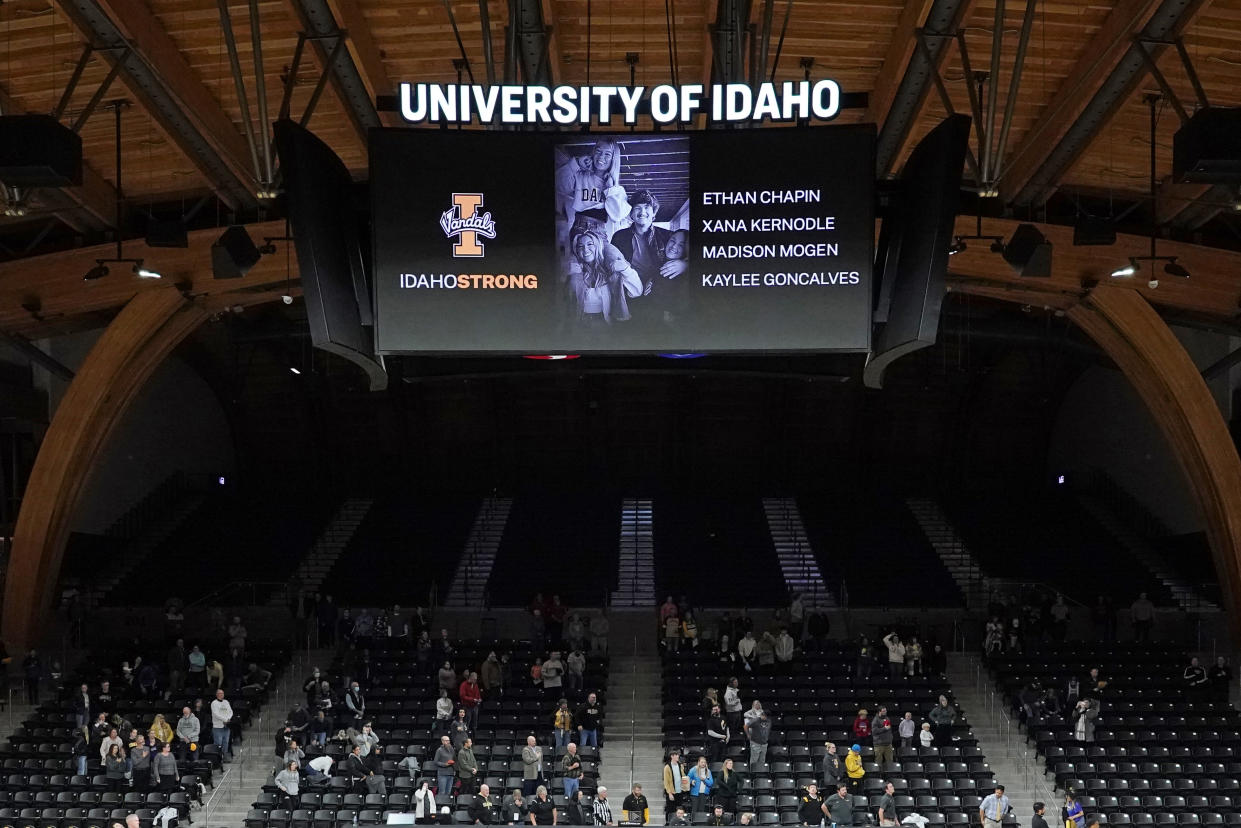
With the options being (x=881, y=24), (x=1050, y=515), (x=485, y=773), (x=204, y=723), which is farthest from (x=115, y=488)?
(x=881, y=24)

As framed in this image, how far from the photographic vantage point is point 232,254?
20.4 metres

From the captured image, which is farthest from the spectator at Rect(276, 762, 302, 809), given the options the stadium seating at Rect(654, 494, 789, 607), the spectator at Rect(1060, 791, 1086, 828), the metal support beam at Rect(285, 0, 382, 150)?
the stadium seating at Rect(654, 494, 789, 607)

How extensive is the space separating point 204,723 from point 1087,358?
2378 centimetres

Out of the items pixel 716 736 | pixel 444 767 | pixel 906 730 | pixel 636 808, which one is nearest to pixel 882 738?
pixel 906 730

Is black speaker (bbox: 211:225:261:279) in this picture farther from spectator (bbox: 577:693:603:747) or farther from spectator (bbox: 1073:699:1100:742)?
spectator (bbox: 1073:699:1100:742)

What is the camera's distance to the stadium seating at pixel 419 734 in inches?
951

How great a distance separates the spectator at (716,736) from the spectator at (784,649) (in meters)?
4.13

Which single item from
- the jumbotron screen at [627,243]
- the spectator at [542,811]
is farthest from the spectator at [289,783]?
the jumbotron screen at [627,243]

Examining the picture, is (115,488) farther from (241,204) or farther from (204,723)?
(241,204)

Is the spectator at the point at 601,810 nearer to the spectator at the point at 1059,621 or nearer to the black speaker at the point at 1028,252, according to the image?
the black speaker at the point at 1028,252

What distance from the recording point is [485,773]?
25.8 m

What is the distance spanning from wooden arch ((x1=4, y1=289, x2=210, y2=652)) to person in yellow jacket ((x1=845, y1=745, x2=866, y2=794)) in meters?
14.5

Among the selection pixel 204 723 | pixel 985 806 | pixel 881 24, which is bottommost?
pixel 985 806

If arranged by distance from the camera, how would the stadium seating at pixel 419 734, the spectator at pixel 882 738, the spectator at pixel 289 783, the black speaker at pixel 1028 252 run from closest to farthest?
the black speaker at pixel 1028 252 < the stadium seating at pixel 419 734 < the spectator at pixel 289 783 < the spectator at pixel 882 738
